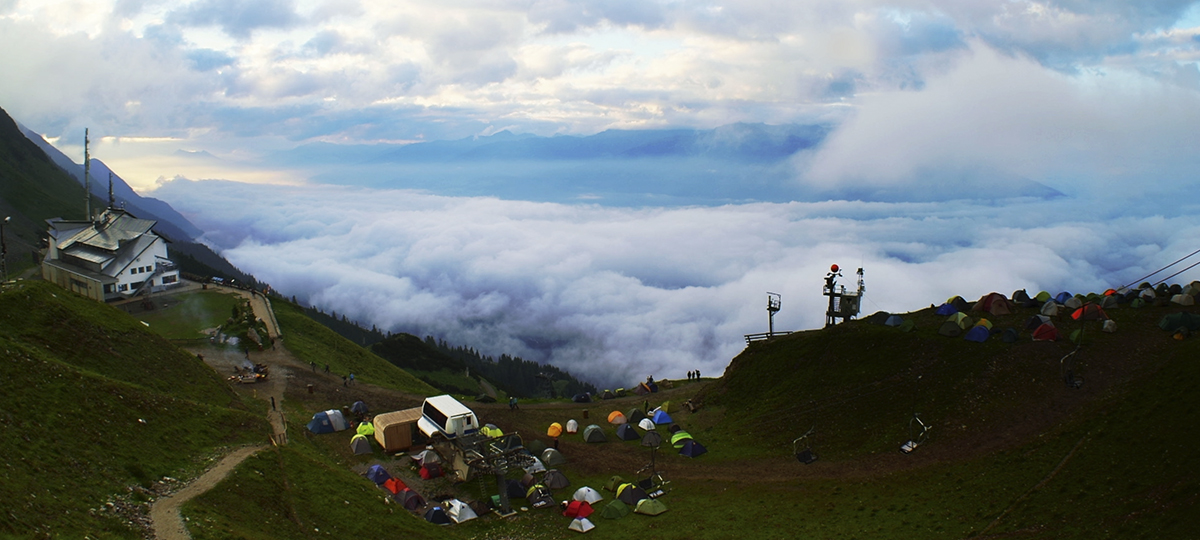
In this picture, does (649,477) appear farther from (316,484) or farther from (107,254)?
(107,254)

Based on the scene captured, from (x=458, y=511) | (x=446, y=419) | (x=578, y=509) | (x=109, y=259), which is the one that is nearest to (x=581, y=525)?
(x=578, y=509)

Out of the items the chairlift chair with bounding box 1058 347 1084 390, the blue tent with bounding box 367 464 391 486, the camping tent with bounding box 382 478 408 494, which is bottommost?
the camping tent with bounding box 382 478 408 494

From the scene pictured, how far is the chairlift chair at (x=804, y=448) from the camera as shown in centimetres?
3725

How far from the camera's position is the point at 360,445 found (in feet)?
132

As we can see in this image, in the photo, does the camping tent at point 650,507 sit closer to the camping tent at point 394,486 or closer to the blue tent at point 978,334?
the camping tent at point 394,486

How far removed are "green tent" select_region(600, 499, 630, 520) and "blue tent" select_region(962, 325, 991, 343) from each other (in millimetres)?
23963

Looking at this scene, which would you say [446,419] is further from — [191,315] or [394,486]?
[191,315]

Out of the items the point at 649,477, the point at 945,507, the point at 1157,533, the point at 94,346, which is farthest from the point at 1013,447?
the point at 94,346

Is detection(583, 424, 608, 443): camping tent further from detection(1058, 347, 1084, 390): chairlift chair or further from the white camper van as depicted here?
detection(1058, 347, 1084, 390): chairlift chair

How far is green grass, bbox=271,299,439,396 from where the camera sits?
2275 inches

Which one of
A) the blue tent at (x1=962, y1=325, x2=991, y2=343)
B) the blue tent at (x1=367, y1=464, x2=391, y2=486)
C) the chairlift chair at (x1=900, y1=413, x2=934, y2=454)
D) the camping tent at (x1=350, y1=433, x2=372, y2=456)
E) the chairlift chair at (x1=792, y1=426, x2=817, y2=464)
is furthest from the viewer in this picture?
the blue tent at (x1=962, y1=325, x2=991, y2=343)

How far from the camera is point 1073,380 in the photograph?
35719 mm

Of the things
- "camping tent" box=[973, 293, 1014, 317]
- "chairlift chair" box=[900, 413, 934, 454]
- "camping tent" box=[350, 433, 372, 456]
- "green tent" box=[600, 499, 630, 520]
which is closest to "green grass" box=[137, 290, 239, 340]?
"camping tent" box=[350, 433, 372, 456]

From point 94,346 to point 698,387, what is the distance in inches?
A: 1611
